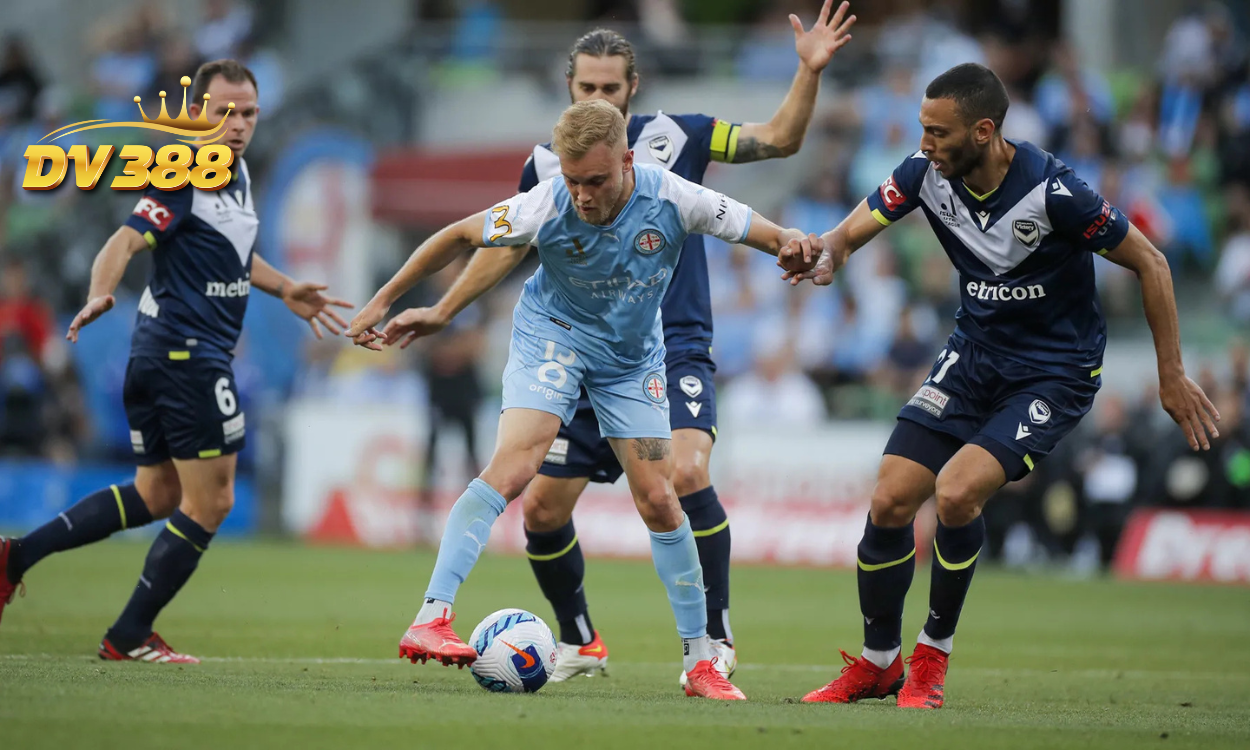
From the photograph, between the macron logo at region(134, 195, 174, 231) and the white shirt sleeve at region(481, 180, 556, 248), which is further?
the macron logo at region(134, 195, 174, 231)

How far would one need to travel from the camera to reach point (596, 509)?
17.1m

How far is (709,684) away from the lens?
22.0ft

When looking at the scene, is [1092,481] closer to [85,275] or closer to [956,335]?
[956,335]

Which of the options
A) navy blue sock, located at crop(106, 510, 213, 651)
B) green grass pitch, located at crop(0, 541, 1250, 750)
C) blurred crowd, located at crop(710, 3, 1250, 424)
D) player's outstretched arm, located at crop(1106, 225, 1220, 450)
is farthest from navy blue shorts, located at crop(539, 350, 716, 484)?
blurred crowd, located at crop(710, 3, 1250, 424)

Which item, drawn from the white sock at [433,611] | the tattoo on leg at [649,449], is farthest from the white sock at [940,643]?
the white sock at [433,611]

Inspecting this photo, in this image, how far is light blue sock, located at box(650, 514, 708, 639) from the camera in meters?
6.77

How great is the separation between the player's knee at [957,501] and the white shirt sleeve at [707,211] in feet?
4.67

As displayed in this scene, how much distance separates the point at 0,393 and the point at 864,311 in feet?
35.7

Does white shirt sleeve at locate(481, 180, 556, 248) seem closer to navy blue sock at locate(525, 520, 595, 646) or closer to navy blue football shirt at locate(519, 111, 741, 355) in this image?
navy blue football shirt at locate(519, 111, 741, 355)

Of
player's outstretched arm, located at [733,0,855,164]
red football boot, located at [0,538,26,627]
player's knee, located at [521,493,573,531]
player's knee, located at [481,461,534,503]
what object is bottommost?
red football boot, located at [0,538,26,627]

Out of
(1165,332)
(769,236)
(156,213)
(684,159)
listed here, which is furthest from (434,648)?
(1165,332)

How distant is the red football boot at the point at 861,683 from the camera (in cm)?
682

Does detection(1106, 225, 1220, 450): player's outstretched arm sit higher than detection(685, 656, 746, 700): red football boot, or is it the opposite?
detection(1106, 225, 1220, 450): player's outstretched arm

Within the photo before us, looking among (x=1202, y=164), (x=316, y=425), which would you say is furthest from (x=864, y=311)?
(x=316, y=425)
